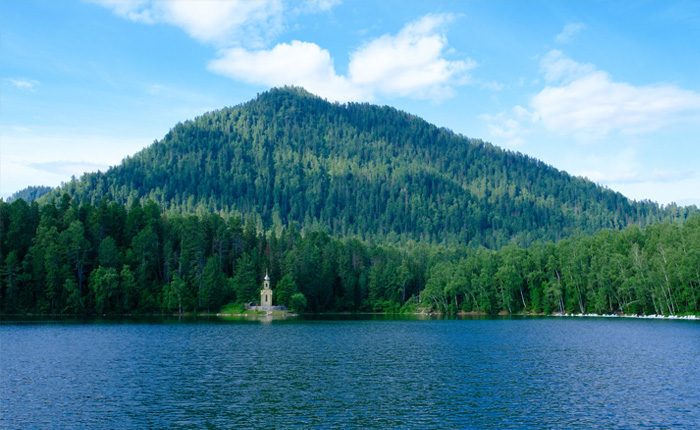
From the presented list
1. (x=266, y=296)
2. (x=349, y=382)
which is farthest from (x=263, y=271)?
(x=349, y=382)

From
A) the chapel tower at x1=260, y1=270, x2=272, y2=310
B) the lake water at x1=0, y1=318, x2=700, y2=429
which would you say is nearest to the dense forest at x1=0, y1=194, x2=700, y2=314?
the chapel tower at x1=260, y1=270, x2=272, y2=310

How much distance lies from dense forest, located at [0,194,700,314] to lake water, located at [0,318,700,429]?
60.9 meters

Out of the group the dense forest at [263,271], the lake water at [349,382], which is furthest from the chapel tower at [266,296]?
the lake water at [349,382]

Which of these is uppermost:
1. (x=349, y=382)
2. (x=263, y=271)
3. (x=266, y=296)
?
(x=263, y=271)

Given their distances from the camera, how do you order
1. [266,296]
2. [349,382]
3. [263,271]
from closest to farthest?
[349,382]
[266,296]
[263,271]

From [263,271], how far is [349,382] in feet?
408

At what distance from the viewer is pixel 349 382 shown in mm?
47469

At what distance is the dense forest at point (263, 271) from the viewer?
138 metres

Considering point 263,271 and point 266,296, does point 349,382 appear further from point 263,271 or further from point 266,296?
point 263,271

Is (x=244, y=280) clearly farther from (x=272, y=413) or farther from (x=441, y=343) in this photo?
(x=272, y=413)

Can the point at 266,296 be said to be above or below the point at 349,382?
above

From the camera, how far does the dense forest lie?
5443 inches

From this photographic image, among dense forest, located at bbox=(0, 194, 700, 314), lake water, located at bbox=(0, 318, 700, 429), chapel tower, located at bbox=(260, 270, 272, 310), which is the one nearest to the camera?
lake water, located at bbox=(0, 318, 700, 429)

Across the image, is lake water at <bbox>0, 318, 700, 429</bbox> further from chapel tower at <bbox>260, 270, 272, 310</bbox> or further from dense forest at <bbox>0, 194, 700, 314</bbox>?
chapel tower at <bbox>260, 270, 272, 310</bbox>
